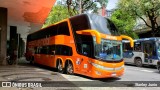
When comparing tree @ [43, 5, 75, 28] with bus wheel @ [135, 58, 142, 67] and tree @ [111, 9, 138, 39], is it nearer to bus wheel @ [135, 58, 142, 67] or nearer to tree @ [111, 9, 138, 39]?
tree @ [111, 9, 138, 39]

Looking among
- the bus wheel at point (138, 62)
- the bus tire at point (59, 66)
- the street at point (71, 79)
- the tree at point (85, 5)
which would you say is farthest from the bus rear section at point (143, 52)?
the tree at point (85, 5)

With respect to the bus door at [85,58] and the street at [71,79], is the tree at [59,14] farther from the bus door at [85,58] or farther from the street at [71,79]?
the bus door at [85,58]

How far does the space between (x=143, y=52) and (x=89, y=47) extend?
494 inches

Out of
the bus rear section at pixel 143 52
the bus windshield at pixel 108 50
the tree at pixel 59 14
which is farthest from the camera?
the tree at pixel 59 14

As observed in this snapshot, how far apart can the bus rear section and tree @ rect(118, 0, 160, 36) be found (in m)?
4.73

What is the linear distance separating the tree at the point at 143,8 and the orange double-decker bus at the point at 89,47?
47.7ft

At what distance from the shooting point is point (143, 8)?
3020cm

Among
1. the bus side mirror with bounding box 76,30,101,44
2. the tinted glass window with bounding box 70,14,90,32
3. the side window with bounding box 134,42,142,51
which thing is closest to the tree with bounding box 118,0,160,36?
the side window with bounding box 134,42,142,51

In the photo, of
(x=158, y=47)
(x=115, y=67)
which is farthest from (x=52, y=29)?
(x=158, y=47)

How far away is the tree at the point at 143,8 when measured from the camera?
29.5 m

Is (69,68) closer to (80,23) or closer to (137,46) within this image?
(80,23)

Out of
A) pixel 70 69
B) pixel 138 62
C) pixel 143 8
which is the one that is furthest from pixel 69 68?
pixel 143 8

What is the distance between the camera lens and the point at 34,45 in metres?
25.7

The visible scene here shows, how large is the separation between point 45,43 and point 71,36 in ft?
18.7
